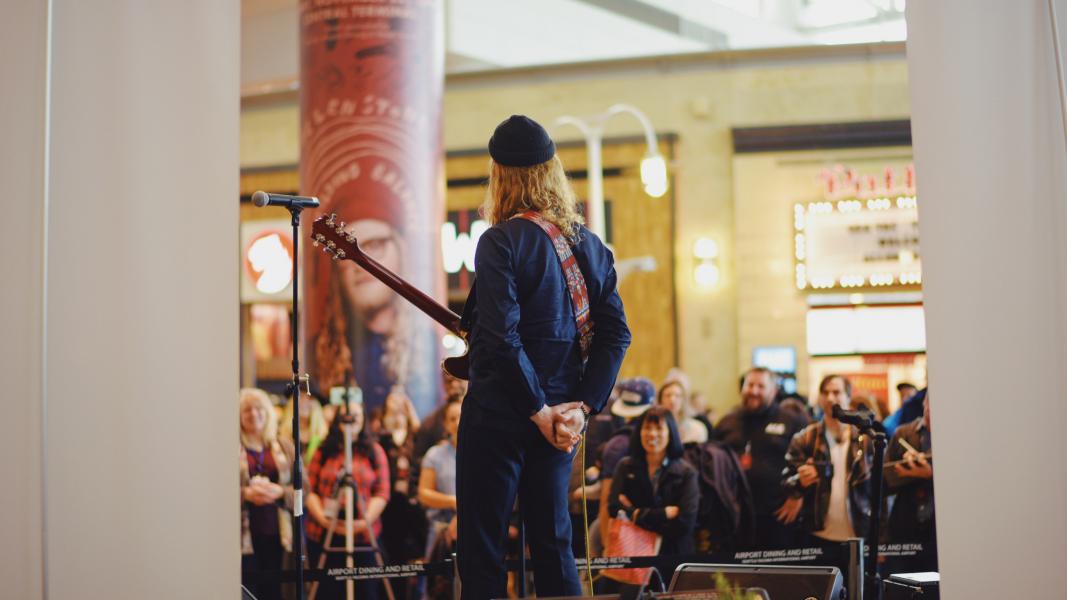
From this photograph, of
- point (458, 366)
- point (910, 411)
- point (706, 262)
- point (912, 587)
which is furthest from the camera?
point (706, 262)

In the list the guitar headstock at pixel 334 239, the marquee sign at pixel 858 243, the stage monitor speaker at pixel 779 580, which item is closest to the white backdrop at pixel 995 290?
the stage monitor speaker at pixel 779 580

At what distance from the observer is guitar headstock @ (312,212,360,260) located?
3.17 metres

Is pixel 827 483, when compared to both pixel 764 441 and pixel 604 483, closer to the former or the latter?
pixel 764 441

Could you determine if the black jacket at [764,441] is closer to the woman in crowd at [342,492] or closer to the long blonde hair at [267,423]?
the woman in crowd at [342,492]

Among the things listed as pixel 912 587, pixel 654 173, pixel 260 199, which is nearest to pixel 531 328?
pixel 260 199

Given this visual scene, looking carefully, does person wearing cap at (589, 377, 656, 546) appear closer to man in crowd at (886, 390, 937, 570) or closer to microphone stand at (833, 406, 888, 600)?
man in crowd at (886, 390, 937, 570)

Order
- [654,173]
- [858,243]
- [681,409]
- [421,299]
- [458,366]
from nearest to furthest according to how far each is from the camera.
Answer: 1. [458,366]
2. [421,299]
3. [681,409]
4. [654,173]
5. [858,243]

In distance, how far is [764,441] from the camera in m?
5.46

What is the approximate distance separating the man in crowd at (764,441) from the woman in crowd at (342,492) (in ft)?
5.67

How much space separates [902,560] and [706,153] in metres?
5.18

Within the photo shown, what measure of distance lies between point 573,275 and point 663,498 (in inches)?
92.9

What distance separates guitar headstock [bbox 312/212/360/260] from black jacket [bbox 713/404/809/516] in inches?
110

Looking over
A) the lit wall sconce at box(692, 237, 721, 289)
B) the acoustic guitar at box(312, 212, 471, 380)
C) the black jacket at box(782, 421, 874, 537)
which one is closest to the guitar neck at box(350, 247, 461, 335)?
the acoustic guitar at box(312, 212, 471, 380)

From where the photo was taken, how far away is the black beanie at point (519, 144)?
277 cm
